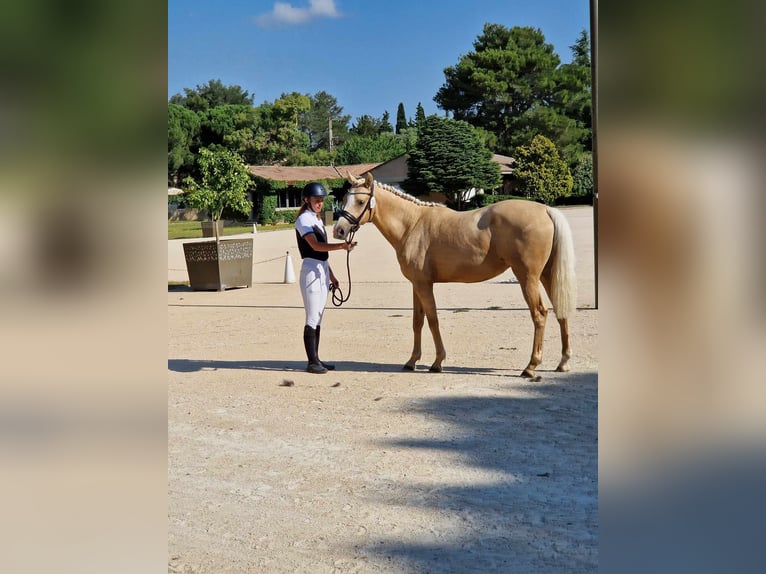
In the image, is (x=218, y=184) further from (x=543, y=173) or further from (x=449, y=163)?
(x=543, y=173)

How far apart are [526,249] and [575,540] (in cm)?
429

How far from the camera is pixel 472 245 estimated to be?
829 cm

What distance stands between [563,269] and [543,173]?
171ft

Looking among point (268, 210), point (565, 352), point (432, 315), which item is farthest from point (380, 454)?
point (268, 210)

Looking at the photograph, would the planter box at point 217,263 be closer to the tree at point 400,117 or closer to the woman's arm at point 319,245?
the woman's arm at point 319,245

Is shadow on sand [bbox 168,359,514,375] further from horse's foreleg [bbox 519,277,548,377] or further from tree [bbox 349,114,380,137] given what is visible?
tree [bbox 349,114,380,137]

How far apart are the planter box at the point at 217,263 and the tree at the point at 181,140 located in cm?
4114

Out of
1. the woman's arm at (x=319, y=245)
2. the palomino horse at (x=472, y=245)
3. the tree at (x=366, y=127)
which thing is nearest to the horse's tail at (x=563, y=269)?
the palomino horse at (x=472, y=245)

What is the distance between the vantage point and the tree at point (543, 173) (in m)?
58.2
